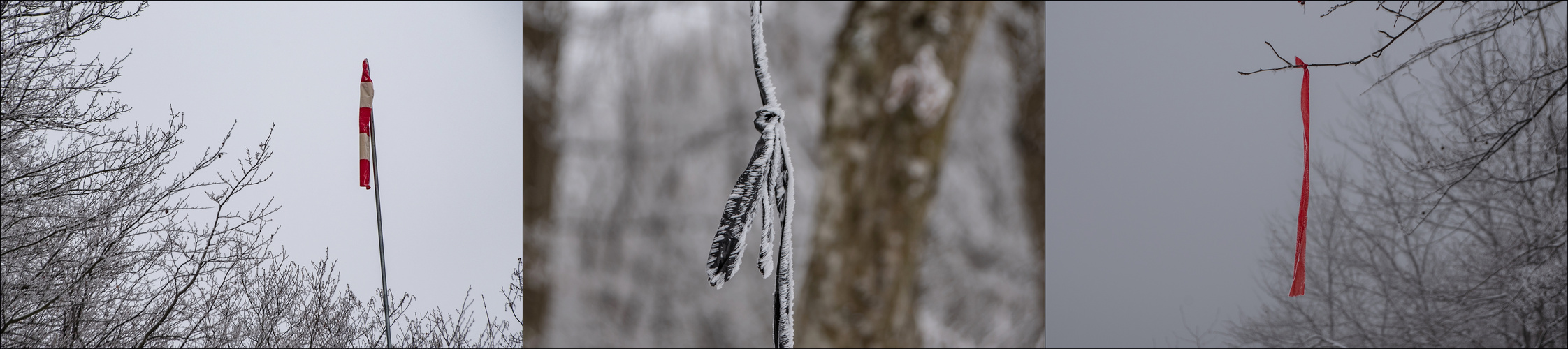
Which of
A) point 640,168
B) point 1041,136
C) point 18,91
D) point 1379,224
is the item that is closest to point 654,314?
point 640,168

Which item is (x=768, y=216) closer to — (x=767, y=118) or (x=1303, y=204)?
(x=767, y=118)

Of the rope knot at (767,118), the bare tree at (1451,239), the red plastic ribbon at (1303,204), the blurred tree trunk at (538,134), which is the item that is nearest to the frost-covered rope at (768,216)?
the rope knot at (767,118)

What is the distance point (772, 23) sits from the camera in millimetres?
950

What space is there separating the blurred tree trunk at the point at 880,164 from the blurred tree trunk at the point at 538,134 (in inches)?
13.2

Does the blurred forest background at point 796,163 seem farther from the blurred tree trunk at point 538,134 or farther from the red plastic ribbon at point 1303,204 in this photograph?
the red plastic ribbon at point 1303,204

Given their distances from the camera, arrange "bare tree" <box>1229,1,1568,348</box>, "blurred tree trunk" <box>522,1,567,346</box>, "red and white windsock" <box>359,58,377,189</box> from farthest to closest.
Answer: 1. "bare tree" <box>1229,1,1568,348</box>
2. "red and white windsock" <box>359,58,377,189</box>
3. "blurred tree trunk" <box>522,1,567,346</box>

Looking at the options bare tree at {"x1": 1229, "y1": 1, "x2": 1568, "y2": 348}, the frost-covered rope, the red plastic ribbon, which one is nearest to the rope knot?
the frost-covered rope

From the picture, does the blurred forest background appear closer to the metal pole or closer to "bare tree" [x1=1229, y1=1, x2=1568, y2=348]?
the metal pole

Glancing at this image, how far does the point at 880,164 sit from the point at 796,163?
10 centimetres

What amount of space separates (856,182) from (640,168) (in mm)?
268

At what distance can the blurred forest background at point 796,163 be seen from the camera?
93cm

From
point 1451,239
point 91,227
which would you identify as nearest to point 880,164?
point 91,227

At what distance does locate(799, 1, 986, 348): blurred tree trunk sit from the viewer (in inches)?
36.0

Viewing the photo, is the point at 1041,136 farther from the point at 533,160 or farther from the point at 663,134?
the point at 533,160
